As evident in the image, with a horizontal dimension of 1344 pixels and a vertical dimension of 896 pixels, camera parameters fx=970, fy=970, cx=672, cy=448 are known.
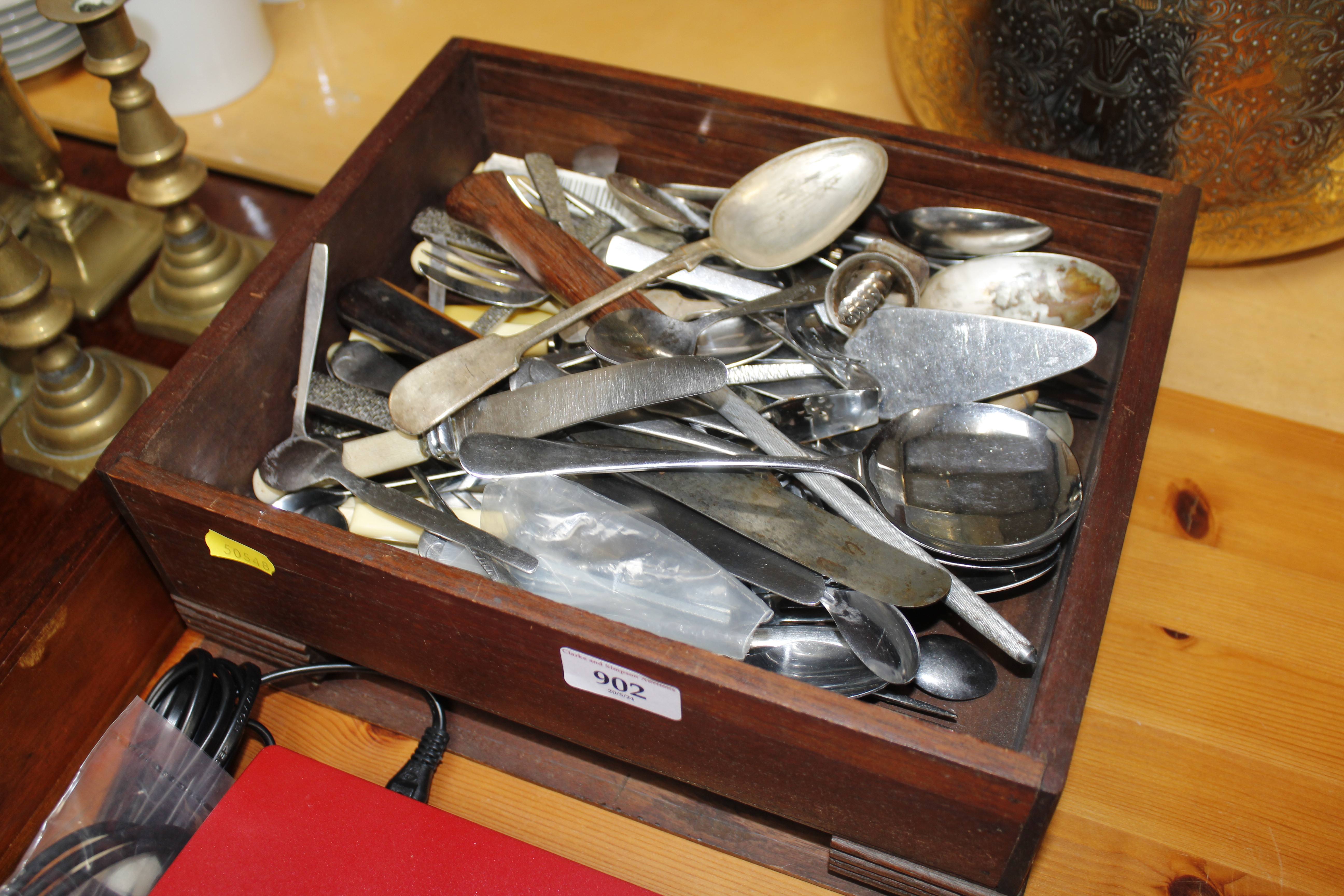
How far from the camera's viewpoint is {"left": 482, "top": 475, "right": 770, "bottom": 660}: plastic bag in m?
0.44

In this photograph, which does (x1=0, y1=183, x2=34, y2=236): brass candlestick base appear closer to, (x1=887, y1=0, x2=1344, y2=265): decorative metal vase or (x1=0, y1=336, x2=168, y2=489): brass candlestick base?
(x1=0, y1=336, x2=168, y2=489): brass candlestick base

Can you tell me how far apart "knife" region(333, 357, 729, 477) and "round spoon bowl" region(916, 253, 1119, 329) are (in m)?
0.17

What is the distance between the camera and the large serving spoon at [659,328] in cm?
50

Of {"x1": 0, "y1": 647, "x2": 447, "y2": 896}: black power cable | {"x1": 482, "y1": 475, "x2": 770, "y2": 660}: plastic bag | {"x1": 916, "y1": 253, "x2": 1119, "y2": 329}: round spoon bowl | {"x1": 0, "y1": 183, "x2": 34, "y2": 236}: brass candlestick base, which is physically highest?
{"x1": 916, "y1": 253, "x2": 1119, "y2": 329}: round spoon bowl

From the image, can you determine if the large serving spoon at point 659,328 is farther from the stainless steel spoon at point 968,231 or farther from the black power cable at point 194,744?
the black power cable at point 194,744

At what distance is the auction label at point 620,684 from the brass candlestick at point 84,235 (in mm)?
511

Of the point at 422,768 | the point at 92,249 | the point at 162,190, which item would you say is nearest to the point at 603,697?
the point at 422,768

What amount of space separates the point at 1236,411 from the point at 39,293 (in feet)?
2.35

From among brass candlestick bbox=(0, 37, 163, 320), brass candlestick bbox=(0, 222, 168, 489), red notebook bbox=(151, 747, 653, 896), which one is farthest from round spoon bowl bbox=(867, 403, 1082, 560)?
brass candlestick bbox=(0, 37, 163, 320)

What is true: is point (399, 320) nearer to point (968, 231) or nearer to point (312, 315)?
point (312, 315)

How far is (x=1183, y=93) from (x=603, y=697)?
0.49 metres

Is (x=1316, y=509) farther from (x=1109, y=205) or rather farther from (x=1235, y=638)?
(x=1109, y=205)

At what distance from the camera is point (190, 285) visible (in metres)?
0.68

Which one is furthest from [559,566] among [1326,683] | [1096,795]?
[1326,683]
